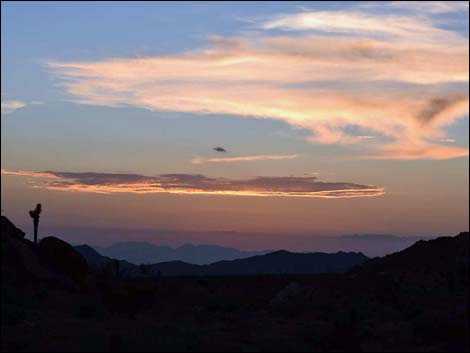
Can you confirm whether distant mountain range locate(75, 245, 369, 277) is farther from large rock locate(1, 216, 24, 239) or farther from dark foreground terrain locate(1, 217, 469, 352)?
dark foreground terrain locate(1, 217, 469, 352)

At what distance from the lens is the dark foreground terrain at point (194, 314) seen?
765 inches

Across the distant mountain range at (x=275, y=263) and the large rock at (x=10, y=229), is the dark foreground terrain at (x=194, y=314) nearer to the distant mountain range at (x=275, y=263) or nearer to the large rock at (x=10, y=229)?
the large rock at (x=10, y=229)

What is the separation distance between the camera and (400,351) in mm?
18766

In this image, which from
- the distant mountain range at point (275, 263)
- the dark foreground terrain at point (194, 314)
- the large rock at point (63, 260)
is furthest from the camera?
the distant mountain range at point (275, 263)

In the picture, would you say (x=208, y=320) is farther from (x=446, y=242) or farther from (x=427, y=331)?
(x=446, y=242)

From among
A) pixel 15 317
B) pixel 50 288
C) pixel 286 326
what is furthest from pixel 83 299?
pixel 286 326

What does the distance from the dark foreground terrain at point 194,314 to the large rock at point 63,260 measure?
0.05 m

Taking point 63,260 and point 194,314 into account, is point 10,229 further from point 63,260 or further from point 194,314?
point 194,314

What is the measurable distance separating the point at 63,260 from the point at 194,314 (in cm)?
1103

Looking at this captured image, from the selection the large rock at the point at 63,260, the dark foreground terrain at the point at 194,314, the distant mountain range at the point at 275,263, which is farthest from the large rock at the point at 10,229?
the distant mountain range at the point at 275,263

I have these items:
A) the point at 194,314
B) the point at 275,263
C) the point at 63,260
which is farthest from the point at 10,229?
the point at 275,263

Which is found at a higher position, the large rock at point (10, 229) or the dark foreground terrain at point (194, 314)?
the large rock at point (10, 229)

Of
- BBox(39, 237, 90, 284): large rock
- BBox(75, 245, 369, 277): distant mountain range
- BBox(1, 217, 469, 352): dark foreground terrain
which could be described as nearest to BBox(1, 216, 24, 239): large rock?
BBox(1, 217, 469, 352): dark foreground terrain

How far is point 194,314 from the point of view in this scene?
87.9 ft
